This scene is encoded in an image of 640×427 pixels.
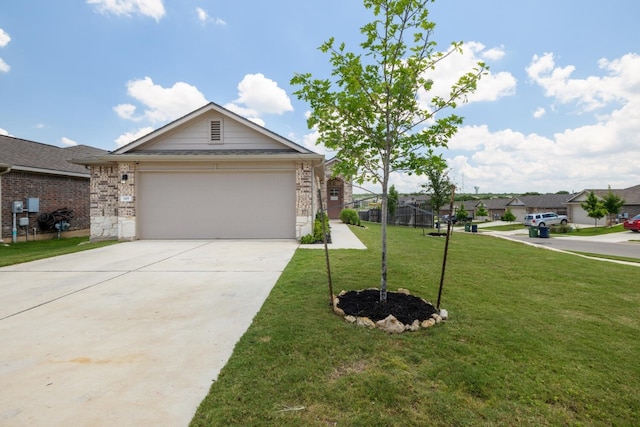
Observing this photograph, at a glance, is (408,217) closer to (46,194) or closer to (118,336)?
(46,194)

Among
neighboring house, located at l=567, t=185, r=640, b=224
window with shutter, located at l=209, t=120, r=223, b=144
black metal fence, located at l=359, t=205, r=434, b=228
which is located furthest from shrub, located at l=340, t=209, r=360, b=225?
neighboring house, located at l=567, t=185, r=640, b=224

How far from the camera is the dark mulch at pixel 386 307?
3717 millimetres

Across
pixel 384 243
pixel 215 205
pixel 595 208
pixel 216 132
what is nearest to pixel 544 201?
pixel 595 208

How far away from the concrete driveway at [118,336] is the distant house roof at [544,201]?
5709 cm

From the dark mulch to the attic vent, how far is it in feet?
30.7

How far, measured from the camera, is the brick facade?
11.8m

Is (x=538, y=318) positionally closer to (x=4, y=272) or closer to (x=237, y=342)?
(x=237, y=342)

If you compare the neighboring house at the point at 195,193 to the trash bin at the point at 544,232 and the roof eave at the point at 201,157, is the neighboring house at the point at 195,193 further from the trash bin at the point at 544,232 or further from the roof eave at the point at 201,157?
the trash bin at the point at 544,232

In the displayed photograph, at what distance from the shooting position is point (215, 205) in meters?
11.4

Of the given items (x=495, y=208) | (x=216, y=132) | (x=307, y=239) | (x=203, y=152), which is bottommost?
(x=307, y=239)

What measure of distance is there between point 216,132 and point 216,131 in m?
0.04

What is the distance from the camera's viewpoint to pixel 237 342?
3131 millimetres

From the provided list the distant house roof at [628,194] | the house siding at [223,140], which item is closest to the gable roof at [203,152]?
the house siding at [223,140]

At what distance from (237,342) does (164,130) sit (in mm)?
10625
